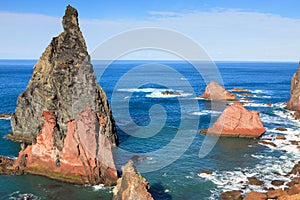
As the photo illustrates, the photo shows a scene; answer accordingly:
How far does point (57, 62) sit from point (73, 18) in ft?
30.7

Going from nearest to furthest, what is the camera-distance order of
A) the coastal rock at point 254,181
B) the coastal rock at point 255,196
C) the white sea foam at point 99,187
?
the coastal rock at point 255,196
the white sea foam at point 99,187
the coastal rock at point 254,181

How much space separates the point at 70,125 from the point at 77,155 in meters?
4.79

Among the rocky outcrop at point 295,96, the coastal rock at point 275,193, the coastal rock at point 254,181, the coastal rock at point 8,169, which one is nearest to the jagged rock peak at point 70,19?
the coastal rock at point 8,169

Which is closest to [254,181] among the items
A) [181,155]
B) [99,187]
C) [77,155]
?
[181,155]

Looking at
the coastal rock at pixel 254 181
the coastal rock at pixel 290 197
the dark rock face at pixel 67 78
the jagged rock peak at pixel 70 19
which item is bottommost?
the coastal rock at pixel 254 181

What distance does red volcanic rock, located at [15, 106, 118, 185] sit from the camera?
49.0 m

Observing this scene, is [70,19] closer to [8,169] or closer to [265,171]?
[8,169]

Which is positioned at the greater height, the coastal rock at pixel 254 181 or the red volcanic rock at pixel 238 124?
the red volcanic rock at pixel 238 124

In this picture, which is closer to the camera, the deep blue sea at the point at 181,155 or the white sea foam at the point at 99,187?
the deep blue sea at the point at 181,155

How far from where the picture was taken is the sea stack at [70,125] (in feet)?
162

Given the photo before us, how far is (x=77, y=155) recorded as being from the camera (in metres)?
49.7

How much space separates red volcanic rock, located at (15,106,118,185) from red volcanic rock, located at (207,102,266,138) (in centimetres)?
3500

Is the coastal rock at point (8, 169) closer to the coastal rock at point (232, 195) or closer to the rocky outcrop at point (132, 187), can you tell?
the rocky outcrop at point (132, 187)

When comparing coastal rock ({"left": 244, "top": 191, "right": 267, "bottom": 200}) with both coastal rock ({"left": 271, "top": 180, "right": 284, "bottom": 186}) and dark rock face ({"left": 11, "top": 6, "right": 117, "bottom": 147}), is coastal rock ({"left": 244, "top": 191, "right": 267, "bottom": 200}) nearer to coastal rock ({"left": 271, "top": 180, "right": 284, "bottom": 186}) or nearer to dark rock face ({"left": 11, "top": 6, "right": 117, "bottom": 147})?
coastal rock ({"left": 271, "top": 180, "right": 284, "bottom": 186})
